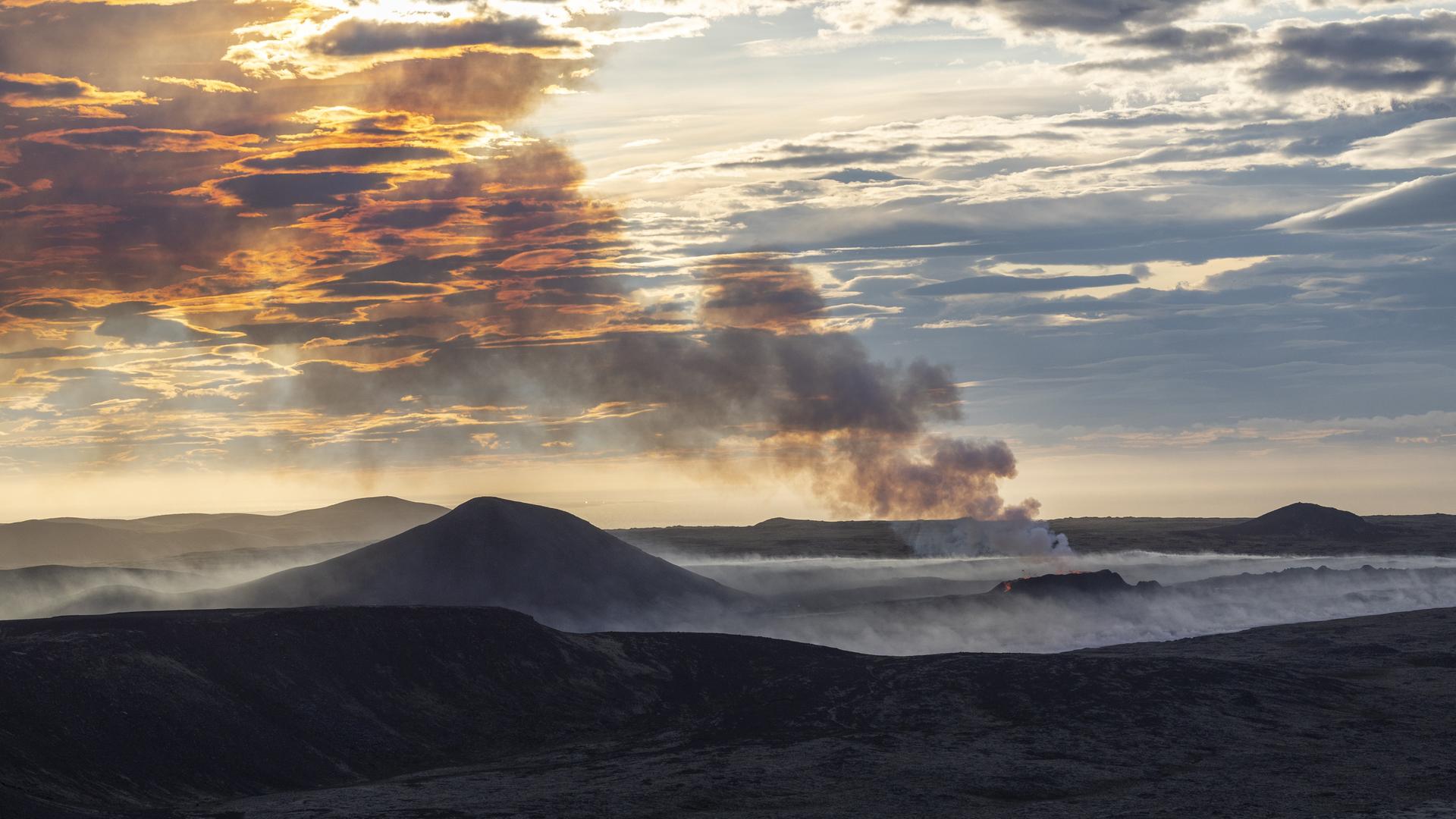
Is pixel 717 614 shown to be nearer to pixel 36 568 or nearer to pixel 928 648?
pixel 928 648

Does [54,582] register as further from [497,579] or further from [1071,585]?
[1071,585]

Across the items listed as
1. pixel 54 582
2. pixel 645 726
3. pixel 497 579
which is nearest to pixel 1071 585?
pixel 497 579

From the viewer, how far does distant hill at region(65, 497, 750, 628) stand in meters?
120

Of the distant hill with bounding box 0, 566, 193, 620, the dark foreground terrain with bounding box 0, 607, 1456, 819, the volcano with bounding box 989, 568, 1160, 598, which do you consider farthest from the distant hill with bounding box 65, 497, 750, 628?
the dark foreground terrain with bounding box 0, 607, 1456, 819

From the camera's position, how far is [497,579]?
12344 centimetres

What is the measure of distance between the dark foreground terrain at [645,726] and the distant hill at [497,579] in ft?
107

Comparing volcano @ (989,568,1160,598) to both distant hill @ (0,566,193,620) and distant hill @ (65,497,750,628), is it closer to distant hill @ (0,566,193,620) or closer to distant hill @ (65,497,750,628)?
distant hill @ (65,497,750,628)

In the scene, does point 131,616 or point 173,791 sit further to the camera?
point 131,616

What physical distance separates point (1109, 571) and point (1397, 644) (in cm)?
4257

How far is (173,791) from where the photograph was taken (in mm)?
55969

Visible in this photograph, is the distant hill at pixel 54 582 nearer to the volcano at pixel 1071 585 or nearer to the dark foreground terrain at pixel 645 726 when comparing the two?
the dark foreground terrain at pixel 645 726

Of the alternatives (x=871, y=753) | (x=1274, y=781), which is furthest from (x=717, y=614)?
(x=1274, y=781)

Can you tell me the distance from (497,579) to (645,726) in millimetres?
50760

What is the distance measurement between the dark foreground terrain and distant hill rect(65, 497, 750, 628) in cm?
3263
